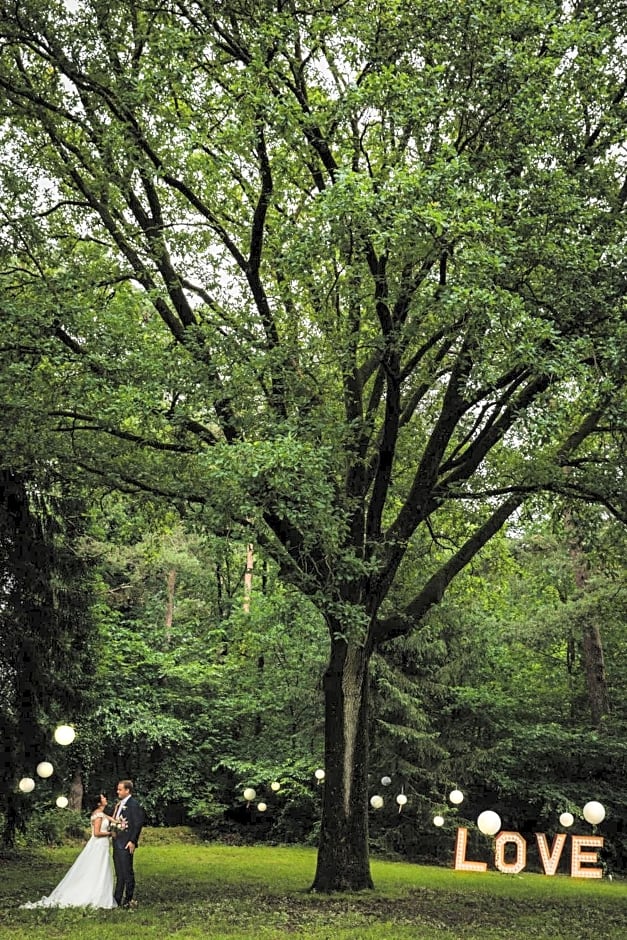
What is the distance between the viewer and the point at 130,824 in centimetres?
878

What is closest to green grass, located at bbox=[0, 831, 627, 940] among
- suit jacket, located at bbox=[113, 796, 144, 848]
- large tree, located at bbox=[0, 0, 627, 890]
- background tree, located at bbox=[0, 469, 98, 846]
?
suit jacket, located at bbox=[113, 796, 144, 848]

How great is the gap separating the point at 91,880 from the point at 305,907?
231 cm

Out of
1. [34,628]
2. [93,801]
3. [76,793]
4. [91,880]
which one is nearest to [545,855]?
[91,880]

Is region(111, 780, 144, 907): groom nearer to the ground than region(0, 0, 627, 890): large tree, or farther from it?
nearer to the ground

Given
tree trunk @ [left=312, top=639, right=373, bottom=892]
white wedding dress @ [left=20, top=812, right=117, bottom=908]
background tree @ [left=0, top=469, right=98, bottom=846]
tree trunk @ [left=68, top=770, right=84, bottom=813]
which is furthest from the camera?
tree trunk @ [left=68, top=770, right=84, bottom=813]

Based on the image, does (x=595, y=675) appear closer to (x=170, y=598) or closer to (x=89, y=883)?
(x=170, y=598)

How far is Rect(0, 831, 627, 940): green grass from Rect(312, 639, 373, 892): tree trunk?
12.6 inches

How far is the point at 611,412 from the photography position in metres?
7.48

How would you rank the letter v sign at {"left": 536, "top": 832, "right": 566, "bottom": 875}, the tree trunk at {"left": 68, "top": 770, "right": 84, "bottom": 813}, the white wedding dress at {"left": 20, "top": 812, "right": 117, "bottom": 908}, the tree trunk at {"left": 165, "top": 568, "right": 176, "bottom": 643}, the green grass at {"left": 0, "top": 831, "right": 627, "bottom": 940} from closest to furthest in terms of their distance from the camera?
1. the green grass at {"left": 0, "top": 831, "right": 627, "bottom": 940}
2. the white wedding dress at {"left": 20, "top": 812, "right": 117, "bottom": 908}
3. the letter v sign at {"left": 536, "top": 832, "right": 566, "bottom": 875}
4. the tree trunk at {"left": 68, "top": 770, "right": 84, "bottom": 813}
5. the tree trunk at {"left": 165, "top": 568, "right": 176, "bottom": 643}

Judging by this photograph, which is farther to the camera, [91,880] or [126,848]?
[91,880]

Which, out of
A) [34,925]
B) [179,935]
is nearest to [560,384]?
[179,935]

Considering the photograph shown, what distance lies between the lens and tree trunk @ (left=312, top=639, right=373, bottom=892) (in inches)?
378

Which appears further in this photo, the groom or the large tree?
the groom

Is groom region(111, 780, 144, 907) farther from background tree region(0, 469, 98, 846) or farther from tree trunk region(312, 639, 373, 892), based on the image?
background tree region(0, 469, 98, 846)
